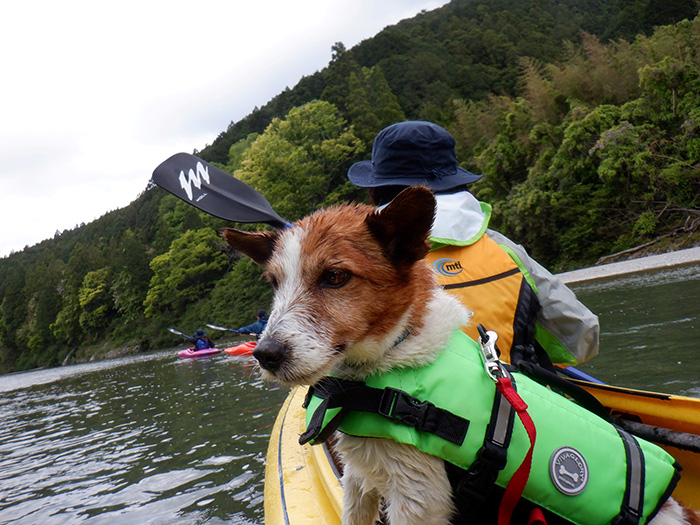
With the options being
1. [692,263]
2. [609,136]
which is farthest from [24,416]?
[609,136]

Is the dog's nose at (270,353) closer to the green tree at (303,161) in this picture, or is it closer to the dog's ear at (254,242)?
the dog's ear at (254,242)

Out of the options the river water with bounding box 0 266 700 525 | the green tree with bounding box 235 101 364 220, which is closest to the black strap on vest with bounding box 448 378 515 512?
the river water with bounding box 0 266 700 525

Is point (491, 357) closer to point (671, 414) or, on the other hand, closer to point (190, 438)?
point (671, 414)

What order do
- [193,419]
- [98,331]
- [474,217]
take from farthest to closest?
[98,331], [193,419], [474,217]

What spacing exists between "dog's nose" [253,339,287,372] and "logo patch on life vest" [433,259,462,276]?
1198 millimetres

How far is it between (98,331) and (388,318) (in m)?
83.4

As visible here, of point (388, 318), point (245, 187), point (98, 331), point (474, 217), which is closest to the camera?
point (388, 318)

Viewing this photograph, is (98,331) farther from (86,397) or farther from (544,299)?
(544,299)

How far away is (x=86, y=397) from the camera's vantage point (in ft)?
62.0

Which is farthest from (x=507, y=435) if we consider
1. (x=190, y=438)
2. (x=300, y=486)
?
(x=190, y=438)

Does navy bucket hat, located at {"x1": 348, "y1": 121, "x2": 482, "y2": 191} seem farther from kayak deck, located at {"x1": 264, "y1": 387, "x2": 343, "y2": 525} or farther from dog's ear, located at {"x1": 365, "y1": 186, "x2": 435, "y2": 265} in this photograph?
kayak deck, located at {"x1": 264, "y1": 387, "x2": 343, "y2": 525}

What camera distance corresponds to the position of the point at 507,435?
1815mm

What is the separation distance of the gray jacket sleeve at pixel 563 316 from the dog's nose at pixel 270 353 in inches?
A: 65.2

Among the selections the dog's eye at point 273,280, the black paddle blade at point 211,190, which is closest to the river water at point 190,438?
the black paddle blade at point 211,190
